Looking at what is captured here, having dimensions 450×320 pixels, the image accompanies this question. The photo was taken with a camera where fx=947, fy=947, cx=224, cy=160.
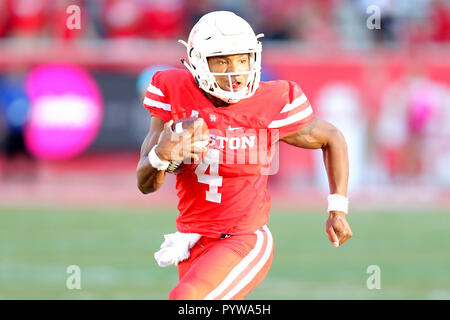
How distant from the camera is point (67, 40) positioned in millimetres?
12992

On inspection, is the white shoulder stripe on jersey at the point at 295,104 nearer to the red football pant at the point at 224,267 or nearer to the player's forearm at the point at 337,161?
the player's forearm at the point at 337,161

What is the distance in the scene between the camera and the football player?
4055 millimetres

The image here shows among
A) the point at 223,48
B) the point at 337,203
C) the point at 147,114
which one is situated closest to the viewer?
the point at 223,48

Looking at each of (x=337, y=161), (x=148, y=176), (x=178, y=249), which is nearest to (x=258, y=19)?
(x=337, y=161)

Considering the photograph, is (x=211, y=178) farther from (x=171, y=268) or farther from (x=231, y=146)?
(x=171, y=268)

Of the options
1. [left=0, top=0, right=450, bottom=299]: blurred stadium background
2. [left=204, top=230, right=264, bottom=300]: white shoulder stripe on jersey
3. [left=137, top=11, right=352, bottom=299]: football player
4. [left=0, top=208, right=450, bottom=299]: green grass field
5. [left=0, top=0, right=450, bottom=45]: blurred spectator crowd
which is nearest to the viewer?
[left=204, top=230, right=264, bottom=300]: white shoulder stripe on jersey

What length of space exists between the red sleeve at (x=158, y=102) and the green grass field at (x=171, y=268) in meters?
2.57

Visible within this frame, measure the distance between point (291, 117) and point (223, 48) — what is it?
0.44m

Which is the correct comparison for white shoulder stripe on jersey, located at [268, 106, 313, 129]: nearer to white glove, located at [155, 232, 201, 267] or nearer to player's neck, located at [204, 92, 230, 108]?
player's neck, located at [204, 92, 230, 108]

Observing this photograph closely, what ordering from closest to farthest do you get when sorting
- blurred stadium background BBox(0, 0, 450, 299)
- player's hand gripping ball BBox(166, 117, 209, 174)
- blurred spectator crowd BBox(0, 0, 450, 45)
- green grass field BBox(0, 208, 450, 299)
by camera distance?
player's hand gripping ball BBox(166, 117, 209, 174) < green grass field BBox(0, 208, 450, 299) < blurred stadium background BBox(0, 0, 450, 299) < blurred spectator crowd BBox(0, 0, 450, 45)

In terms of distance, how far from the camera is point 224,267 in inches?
155

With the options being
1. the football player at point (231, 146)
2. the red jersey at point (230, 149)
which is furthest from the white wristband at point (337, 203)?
the red jersey at point (230, 149)

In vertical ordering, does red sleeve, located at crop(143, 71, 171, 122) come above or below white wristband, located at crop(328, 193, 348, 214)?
above

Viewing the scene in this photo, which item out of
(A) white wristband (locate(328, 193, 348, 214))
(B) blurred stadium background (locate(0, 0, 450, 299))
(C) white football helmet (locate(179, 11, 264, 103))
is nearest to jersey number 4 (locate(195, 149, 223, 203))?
(C) white football helmet (locate(179, 11, 264, 103))
